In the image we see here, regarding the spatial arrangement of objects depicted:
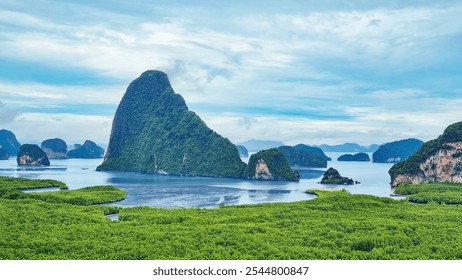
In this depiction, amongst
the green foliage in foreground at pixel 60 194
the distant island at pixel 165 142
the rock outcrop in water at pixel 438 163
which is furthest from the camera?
the distant island at pixel 165 142

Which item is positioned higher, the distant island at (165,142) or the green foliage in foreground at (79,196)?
the distant island at (165,142)

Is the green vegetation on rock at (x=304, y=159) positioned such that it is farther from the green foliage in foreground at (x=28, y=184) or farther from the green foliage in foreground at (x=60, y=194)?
the green foliage in foreground at (x=60, y=194)

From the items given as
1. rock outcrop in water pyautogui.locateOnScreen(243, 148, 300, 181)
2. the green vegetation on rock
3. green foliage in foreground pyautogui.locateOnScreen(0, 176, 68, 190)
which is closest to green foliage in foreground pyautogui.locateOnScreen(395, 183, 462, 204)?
rock outcrop in water pyautogui.locateOnScreen(243, 148, 300, 181)

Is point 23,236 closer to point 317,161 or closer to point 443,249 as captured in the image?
point 443,249

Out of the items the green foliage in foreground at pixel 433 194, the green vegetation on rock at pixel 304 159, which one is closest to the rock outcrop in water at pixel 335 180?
the green foliage in foreground at pixel 433 194

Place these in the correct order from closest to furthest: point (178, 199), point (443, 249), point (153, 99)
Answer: point (443, 249) → point (178, 199) → point (153, 99)

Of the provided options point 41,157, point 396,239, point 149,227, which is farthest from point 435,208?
point 41,157

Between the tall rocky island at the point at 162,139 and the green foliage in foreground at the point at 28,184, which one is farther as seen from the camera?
the tall rocky island at the point at 162,139
